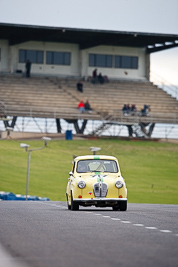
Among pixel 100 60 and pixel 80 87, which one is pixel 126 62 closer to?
pixel 100 60

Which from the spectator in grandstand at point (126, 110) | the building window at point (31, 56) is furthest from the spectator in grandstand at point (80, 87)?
the building window at point (31, 56)

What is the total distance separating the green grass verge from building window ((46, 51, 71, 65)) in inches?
569

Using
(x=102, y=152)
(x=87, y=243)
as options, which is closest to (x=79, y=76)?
(x=102, y=152)

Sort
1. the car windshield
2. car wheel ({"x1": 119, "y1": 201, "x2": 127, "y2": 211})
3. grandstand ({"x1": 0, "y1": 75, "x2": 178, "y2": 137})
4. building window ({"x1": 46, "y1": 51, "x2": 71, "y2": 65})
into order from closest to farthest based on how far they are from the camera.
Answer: car wheel ({"x1": 119, "y1": 201, "x2": 127, "y2": 211})
the car windshield
grandstand ({"x1": 0, "y1": 75, "x2": 178, "y2": 137})
building window ({"x1": 46, "y1": 51, "x2": 71, "y2": 65})

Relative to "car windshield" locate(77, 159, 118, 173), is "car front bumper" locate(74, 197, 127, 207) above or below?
below

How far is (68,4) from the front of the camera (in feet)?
279

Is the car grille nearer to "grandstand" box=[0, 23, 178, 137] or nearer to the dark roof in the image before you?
"grandstand" box=[0, 23, 178, 137]

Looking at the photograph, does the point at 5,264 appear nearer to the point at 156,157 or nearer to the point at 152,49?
the point at 156,157

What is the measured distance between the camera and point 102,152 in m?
67.6

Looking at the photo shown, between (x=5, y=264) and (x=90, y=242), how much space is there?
308cm

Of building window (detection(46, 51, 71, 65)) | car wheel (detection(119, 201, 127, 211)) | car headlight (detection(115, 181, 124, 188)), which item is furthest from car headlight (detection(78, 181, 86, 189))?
building window (detection(46, 51, 71, 65))

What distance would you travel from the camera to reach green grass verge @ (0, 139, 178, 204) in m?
52.1

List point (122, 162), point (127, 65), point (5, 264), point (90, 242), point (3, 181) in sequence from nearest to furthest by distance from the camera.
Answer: point (5, 264) → point (90, 242) → point (3, 181) → point (122, 162) → point (127, 65)

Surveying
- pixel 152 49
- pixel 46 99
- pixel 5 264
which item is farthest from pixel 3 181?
pixel 5 264
